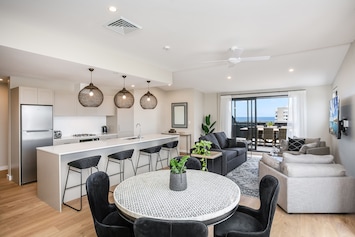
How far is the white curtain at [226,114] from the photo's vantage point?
8117mm

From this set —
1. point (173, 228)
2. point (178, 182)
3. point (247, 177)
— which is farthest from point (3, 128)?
point (247, 177)

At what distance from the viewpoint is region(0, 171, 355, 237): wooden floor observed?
8.31 feet

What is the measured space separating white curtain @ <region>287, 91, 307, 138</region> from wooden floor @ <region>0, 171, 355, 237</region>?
13.7 feet

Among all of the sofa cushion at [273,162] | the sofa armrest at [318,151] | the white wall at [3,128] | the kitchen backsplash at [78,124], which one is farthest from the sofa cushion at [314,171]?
the white wall at [3,128]

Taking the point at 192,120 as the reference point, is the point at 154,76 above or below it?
above

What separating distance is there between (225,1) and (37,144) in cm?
489

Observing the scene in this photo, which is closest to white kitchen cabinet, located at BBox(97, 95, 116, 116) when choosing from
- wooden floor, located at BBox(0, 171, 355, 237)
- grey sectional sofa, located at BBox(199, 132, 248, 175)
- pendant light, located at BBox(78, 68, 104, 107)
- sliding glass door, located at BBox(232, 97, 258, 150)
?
pendant light, located at BBox(78, 68, 104, 107)

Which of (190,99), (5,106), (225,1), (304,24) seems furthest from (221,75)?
(5,106)

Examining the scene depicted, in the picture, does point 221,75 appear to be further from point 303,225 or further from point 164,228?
point 164,228

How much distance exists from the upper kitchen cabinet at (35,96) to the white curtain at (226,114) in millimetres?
6070

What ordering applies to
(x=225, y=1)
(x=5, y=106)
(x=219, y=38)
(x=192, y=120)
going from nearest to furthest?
(x=225, y=1)
(x=219, y=38)
(x=5, y=106)
(x=192, y=120)

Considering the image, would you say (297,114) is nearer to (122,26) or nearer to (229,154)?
(229,154)

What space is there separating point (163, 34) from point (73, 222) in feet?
10.2

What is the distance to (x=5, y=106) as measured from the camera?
551cm
